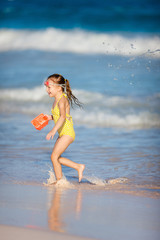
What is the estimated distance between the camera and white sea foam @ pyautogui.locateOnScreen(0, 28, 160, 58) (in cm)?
1362

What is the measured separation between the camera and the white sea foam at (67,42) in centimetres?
1362

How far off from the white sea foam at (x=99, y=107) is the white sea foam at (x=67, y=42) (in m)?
1.88

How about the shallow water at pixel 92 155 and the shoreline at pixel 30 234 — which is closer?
the shoreline at pixel 30 234

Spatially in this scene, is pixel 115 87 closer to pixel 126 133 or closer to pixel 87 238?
pixel 126 133

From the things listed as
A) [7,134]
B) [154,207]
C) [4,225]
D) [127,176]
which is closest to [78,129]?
[7,134]

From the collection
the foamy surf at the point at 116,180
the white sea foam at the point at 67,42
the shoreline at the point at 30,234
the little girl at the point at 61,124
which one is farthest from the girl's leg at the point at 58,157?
the white sea foam at the point at 67,42

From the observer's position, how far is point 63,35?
1403cm

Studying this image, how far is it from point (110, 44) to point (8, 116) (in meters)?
5.83

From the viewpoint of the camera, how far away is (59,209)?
8.71ft

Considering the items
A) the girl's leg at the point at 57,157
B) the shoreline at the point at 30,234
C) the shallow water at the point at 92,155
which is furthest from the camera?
the shallow water at the point at 92,155

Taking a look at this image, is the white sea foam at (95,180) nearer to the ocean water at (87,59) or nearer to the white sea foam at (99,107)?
the ocean water at (87,59)

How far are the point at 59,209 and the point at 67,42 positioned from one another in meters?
12.0

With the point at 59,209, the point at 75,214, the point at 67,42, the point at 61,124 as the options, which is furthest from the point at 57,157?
the point at 67,42

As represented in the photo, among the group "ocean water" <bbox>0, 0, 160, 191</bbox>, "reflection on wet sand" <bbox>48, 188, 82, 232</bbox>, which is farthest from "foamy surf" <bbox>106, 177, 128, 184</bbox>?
"ocean water" <bbox>0, 0, 160, 191</bbox>
